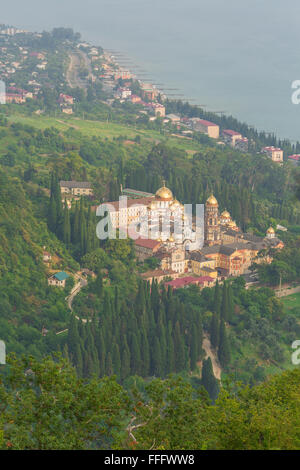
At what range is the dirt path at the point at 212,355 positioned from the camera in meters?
29.2

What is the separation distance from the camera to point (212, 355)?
98.4 feet

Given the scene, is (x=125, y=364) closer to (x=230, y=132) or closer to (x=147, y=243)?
(x=147, y=243)

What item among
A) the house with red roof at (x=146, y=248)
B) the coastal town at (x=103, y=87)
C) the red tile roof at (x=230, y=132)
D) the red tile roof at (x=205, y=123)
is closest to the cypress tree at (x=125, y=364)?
the house with red roof at (x=146, y=248)

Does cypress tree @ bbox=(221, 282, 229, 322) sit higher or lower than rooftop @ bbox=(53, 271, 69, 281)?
lower

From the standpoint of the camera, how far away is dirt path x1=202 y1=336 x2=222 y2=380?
29156 millimetres

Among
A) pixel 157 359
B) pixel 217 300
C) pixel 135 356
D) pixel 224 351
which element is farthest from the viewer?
pixel 217 300

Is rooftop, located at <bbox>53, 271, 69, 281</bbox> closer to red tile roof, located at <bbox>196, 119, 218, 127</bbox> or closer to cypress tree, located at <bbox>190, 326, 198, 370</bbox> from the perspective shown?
cypress tree, located at <bbox>190, 326, 198, 370</bbox>

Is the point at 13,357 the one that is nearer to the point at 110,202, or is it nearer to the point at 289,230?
the point at 110,202

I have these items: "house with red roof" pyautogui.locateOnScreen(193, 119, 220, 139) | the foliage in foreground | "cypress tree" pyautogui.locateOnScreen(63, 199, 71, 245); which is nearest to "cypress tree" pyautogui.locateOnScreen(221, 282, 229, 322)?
"cypress tree" pyautogui.locateOnScreen(63, 199, 71, 245)

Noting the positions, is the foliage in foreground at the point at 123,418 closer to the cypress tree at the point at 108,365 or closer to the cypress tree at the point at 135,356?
the cypress tree at the point at 108,365

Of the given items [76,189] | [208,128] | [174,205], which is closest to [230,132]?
[208,128]
